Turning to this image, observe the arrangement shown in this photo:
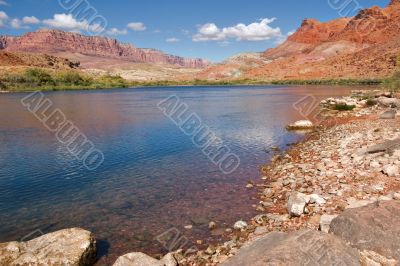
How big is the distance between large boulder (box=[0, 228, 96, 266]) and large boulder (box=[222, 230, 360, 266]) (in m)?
5.26

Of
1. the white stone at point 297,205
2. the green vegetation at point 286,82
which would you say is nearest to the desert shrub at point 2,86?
the green vegetation at point 286,82

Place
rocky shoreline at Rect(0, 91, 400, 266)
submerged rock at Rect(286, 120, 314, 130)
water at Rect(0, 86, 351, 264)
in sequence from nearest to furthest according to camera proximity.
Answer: rocky shoreline at Rect(0, 91, 400, 266)
water at Rect(0, 86, 351, 264)
submerged rock at Rect(286, 120, 314, 130)

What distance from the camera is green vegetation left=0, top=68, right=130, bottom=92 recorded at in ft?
416

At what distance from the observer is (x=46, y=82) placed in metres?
138

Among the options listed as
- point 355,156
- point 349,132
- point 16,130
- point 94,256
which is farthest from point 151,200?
point 16,130

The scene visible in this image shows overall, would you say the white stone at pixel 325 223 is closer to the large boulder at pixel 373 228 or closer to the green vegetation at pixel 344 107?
the large boulder at pixel 373 228

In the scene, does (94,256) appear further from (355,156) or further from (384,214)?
(355,156)

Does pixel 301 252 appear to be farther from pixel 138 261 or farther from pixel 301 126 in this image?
pixel 301 126

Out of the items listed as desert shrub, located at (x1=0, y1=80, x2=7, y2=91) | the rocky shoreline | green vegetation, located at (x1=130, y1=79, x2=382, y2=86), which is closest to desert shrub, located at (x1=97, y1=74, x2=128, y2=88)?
green vegetation, located at (x1=130, y1=79, x2=382, y2=86)

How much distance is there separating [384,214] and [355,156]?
397 inches

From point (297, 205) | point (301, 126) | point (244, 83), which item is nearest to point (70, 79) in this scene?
point (244, 83)

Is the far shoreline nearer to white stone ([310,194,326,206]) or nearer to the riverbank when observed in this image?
the riverbank

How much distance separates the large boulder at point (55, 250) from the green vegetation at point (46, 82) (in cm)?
12456

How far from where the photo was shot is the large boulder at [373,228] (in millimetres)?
7854
